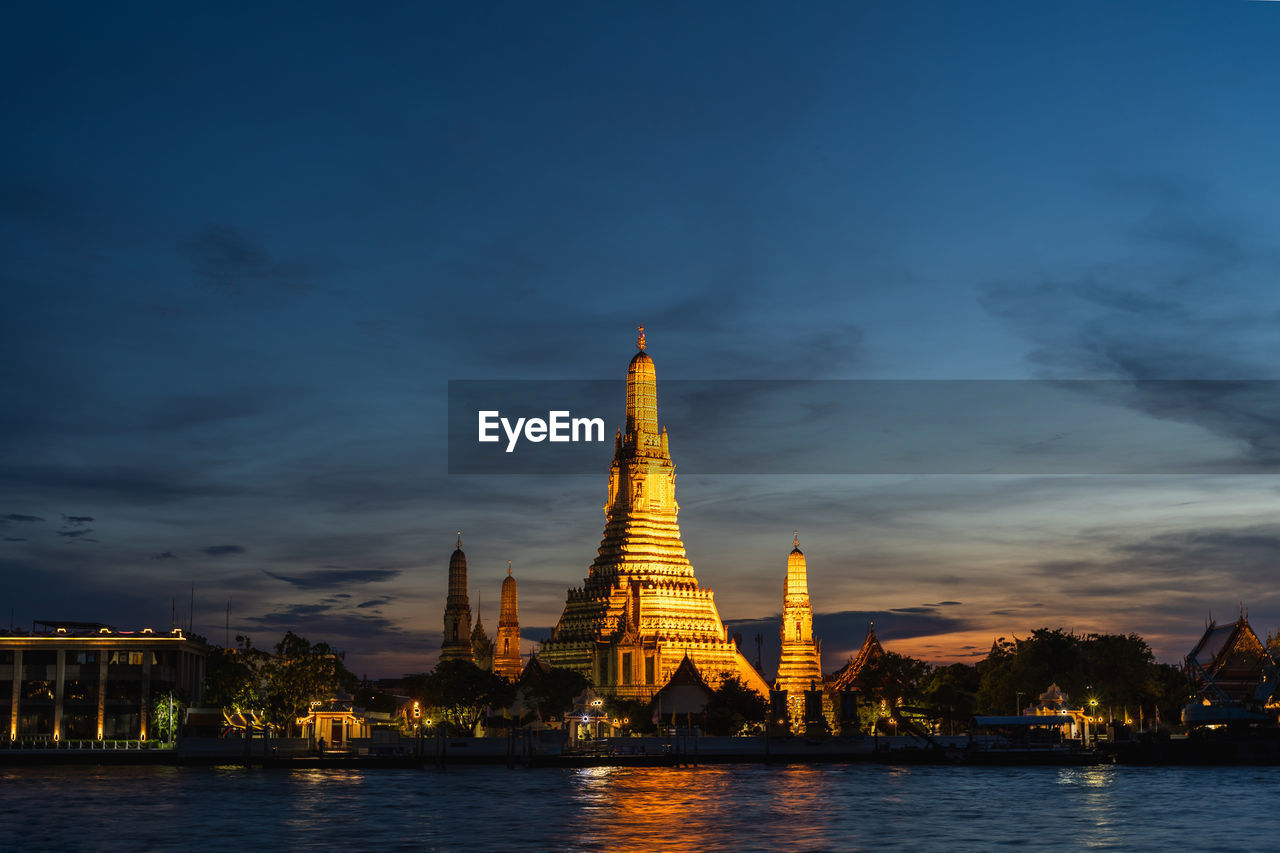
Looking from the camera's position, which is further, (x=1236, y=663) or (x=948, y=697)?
(x=1236, y=663)

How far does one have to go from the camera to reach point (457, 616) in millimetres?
166500

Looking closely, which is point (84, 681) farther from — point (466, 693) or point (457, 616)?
point (457, 616)

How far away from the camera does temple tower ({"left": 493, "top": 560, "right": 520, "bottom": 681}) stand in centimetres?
17562

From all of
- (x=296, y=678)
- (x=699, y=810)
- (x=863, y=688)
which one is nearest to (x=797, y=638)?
(x=863, y=688)

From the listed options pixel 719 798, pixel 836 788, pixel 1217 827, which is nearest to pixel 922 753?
pixel 836 788

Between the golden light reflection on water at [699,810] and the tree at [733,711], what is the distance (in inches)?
997

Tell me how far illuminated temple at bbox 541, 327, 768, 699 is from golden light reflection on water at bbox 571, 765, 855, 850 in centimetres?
4383

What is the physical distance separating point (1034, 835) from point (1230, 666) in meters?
89.7

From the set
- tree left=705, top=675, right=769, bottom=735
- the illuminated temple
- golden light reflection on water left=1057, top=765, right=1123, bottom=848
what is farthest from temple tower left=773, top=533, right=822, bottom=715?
golden light reflection on water left=1057, top=765, right=1123, bottom=848

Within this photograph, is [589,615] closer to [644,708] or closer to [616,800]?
[644,708]

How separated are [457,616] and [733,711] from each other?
5385 centimetres

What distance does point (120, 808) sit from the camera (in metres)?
68.4

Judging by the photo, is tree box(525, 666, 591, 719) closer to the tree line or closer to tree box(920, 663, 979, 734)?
the tree line

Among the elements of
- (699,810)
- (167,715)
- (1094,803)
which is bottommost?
(1094,803)
